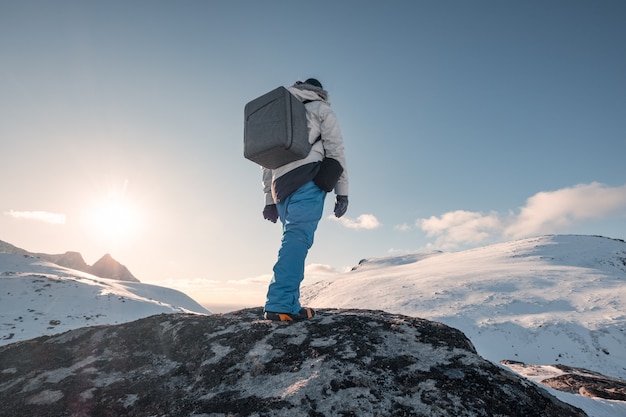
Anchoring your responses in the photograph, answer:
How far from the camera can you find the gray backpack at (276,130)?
324 cm

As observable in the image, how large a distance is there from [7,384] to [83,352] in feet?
1.50

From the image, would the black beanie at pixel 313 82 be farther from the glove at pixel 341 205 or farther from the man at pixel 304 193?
the glove at pixel 341 205

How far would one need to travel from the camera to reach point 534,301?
15883 millimetres

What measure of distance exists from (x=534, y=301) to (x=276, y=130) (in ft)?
57.6

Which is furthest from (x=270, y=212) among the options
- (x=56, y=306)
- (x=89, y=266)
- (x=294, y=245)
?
(x=89, y=266)

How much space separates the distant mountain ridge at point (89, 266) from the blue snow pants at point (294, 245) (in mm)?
62166

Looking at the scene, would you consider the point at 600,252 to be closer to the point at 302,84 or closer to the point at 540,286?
the point at 540,286

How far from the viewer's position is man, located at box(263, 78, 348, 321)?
10.3 ft

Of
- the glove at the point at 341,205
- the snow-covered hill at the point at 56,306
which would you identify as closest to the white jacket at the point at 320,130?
the glove at the point at 341,205

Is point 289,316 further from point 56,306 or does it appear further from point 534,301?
point 56,306

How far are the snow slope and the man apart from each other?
7.15 feet

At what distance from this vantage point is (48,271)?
25281 mm

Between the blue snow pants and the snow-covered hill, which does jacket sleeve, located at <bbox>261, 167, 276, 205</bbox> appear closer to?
the blue snow pants

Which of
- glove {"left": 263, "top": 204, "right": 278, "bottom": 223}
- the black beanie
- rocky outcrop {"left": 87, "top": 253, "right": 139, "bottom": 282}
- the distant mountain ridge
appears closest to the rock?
glove {"left": 263, "top": 204, "right": 278, "bottom": 223}
